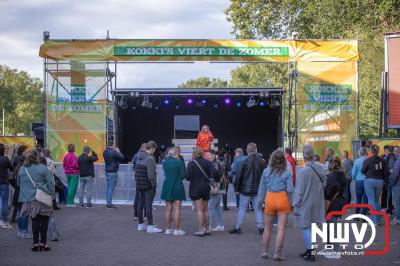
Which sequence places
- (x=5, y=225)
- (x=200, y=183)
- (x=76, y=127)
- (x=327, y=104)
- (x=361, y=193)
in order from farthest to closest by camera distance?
(x=76, y=127) → (x=327, y=104) → (x=361, y=193) → (x=5, y=225) → (x=200, y=183)

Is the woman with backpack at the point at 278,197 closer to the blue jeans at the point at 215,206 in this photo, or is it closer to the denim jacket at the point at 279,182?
the denim jacket at the point at 279,182

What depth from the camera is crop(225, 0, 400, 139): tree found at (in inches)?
1312

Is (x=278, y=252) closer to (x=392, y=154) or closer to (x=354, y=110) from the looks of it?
(x=392, y=154)

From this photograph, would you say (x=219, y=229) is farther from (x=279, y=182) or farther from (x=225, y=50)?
(x=225, y=50)

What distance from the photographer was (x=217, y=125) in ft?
85.9

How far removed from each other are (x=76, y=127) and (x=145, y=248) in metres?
10.6

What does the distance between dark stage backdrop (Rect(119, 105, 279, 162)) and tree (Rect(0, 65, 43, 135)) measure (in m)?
52.1

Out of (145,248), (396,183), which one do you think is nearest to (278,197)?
(145,248)

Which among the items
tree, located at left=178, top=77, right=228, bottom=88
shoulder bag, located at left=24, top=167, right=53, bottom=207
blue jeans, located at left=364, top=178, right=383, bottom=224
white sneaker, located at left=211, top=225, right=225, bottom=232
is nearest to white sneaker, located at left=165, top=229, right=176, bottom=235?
white sneaker, located at left=211, top=225, right=225, bottom=232

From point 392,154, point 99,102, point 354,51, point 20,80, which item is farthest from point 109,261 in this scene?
point 20,80

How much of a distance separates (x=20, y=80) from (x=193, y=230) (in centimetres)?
7095

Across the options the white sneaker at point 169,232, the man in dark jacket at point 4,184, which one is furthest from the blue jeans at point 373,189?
the man in dark jacket at point 4,184

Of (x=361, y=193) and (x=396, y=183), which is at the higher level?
(x=396, y=183)

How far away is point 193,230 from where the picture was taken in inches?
498
